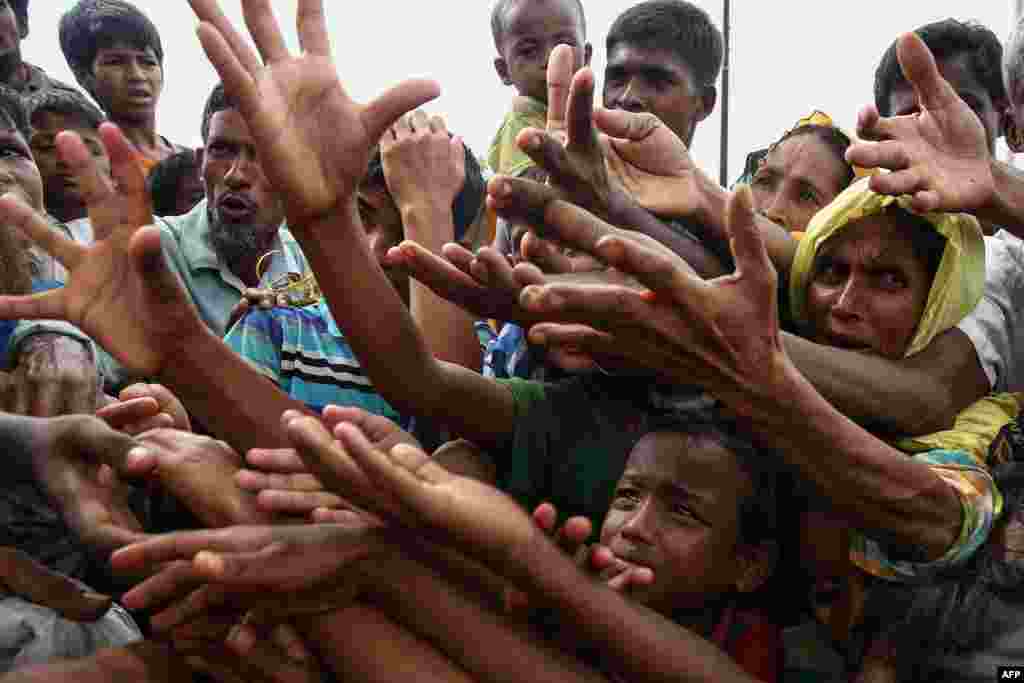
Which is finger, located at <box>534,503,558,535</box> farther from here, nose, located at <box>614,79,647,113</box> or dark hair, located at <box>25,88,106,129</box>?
dark hair, located at <box>25,88,106,129</box>

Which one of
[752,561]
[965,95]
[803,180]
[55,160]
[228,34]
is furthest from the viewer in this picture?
[55,160]

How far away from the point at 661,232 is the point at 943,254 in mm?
443

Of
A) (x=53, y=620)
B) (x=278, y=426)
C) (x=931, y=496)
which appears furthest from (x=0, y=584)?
(x=931, y=496)

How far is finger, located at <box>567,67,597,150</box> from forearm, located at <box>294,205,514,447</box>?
0.37 meters

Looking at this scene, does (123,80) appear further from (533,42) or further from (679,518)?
(679,518)

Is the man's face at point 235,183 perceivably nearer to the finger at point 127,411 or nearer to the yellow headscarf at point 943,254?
the finger at point 127,411

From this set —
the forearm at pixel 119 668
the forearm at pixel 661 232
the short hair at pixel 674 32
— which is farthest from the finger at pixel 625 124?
the short hair at pixel 674 32

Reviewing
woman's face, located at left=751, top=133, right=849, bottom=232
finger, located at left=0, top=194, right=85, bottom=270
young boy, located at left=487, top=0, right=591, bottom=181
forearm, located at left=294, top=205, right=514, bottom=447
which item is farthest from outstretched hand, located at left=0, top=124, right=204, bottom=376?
young boy, located at left=487, top=0, right=591, bottom=181

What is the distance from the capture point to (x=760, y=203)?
2457 millimetres

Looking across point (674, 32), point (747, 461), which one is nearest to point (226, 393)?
point (747, 461)

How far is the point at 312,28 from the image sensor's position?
1.63 metres

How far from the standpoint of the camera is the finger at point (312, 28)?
1616mm

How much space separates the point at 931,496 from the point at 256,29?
1135mm

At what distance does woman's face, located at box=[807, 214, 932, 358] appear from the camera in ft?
5.92
